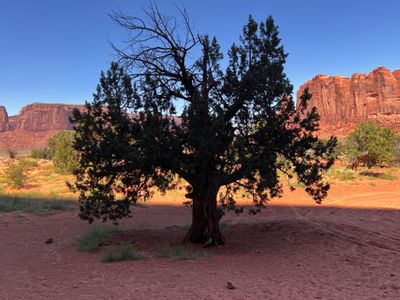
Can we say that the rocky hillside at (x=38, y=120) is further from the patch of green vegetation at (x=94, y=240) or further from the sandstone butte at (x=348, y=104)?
the patch of green vegetation at (x=94, y=240)

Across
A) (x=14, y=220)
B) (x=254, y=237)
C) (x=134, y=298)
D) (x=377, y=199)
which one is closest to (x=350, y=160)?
(x=377, y=199)

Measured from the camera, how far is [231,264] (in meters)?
8.09

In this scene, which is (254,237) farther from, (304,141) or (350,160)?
(350,160)

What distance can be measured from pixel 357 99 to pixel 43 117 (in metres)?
132

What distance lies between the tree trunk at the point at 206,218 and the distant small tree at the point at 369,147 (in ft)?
90.3

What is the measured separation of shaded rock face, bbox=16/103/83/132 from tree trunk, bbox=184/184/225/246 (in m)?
164

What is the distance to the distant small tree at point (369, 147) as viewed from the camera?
3331 centimetres

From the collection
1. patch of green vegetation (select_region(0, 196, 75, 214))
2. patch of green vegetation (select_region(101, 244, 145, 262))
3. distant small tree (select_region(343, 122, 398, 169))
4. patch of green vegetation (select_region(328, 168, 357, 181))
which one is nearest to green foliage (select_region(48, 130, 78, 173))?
patch of green vegetation (select_region(0, 196, 75, 214))

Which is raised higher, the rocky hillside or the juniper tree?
the rocky hillside

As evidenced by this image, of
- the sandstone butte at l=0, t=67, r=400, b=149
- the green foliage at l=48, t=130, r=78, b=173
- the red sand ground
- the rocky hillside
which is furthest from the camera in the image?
the rocky hillside

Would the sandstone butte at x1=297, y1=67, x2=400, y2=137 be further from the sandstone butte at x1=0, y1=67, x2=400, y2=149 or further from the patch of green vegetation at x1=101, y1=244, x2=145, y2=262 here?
the patch of green vegetation at x1=101, y1=244, x2=145, y2=262

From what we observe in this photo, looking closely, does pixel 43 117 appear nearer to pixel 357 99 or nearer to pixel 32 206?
pixel 357 99

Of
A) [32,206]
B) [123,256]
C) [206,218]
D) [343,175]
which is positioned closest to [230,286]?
[123,256]

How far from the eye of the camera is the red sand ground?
237 inches
